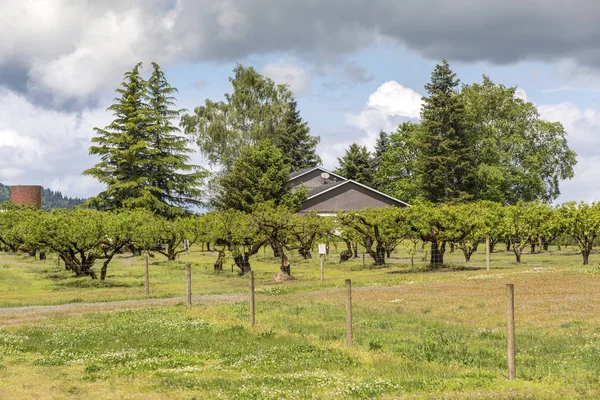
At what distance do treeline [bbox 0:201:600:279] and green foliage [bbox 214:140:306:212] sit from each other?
16.8 meters

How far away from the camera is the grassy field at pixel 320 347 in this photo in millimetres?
11992

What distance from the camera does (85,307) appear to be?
1176 inches

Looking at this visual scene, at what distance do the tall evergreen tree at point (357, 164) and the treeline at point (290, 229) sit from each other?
→ 50.7 m

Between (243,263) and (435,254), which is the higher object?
(435,254)

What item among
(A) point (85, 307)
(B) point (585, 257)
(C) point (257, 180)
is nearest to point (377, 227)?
(B) point (585, 257)

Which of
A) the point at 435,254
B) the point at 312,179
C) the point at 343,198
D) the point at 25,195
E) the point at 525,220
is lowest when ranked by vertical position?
the point at 435,254

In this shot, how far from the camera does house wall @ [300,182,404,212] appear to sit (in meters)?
86.1

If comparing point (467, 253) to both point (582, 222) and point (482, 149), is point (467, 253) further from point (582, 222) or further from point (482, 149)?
point (482, 149)

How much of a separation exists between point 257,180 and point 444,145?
26.6 metres

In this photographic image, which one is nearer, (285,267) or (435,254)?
(285,267)

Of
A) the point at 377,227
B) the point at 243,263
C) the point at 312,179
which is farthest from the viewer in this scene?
the point at 312,179

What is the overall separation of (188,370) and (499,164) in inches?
3226

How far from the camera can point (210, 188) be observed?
9219 cm

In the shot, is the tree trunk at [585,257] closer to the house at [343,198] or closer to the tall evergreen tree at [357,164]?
the house at [343,198]
